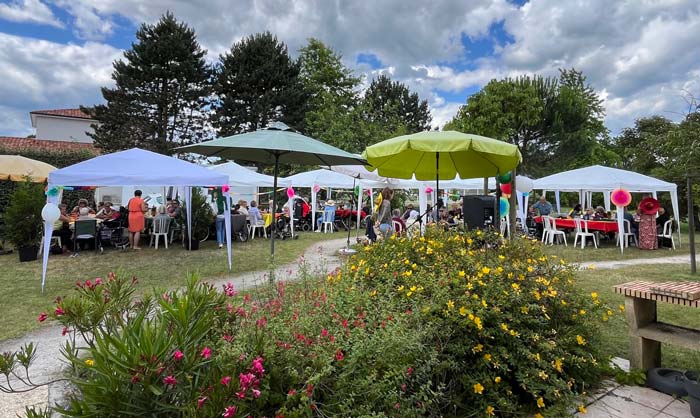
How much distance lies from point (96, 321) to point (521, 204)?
44.0 ft

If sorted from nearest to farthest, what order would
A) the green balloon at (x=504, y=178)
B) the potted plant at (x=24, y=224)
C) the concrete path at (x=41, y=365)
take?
the concrete path at (x=41, y=365), the green balloon at (x=504, y=178), the potted plant at (x=24, y=224)

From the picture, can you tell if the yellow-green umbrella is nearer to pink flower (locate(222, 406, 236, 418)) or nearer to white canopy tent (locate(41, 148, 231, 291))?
white canopy tent (locate(41, 148, 231, 291))

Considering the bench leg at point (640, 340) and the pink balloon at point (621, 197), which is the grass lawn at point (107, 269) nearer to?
the bench leg at point (640, 340)

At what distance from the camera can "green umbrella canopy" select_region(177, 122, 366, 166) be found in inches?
198

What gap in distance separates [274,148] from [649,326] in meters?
4.27

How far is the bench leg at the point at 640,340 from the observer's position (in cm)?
317

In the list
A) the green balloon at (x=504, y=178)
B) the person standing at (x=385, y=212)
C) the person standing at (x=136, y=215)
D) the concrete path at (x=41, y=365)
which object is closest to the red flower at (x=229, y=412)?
the concrete path at (x=41, y=365)

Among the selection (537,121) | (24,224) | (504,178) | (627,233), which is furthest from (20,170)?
(537,121)

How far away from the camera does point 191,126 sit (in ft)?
89.4

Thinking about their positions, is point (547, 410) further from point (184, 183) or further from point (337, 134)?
point (337, 134)

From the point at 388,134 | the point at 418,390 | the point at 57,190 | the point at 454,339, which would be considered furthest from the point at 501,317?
the point at 388,134

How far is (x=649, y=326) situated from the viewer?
3.21 m

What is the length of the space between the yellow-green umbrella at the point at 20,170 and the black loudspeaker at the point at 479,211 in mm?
11619

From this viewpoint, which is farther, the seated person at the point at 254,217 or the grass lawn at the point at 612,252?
the seated person at the point at 254,217
